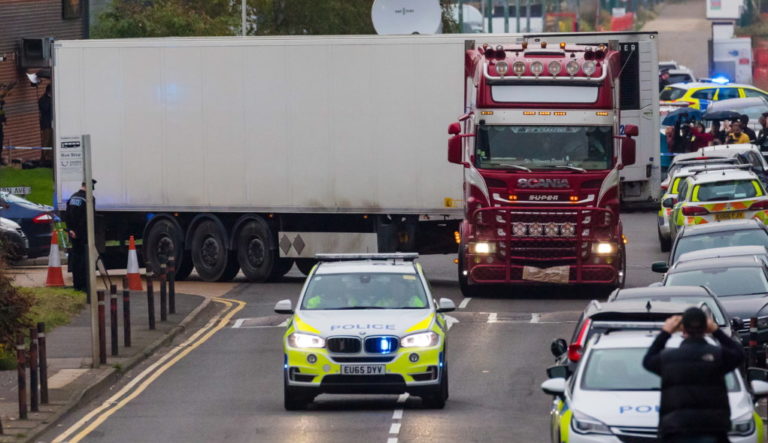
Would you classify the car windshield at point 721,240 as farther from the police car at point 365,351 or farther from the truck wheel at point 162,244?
the truck wheel at point 162,244

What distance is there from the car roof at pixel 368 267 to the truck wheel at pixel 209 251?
1251 centimetres

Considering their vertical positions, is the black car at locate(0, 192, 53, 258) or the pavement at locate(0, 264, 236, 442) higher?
the black car at locate(0, 192, 53, 258)

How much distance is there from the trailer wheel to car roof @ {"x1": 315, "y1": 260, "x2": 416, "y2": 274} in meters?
13.1

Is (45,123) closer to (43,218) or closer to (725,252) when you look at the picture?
(43,218)

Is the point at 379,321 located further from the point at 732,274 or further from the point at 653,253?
the point at 653,253

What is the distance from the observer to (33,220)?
36.2 metres

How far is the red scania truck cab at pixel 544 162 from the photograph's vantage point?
27641mm

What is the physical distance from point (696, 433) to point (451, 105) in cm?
1894

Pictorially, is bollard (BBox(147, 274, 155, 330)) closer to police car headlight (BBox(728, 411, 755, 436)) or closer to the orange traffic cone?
the orange traffic cone

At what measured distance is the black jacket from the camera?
11.3 meters

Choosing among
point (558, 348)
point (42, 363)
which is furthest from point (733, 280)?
point (42, 363)

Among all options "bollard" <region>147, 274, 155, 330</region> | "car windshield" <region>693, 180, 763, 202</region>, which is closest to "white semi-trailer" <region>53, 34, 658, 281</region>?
"car windshield" <region>693, 180, 763, 202</region>

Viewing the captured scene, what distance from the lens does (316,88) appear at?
31031 mm

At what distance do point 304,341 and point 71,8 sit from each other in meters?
38.5
